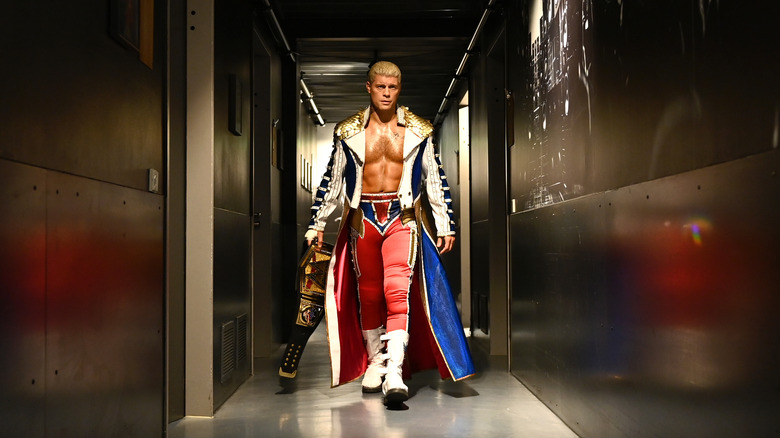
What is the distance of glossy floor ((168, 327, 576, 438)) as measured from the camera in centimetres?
335

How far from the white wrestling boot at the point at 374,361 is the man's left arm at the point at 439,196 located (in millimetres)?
698

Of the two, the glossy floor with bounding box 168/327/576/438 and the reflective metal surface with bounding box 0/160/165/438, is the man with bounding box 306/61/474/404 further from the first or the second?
the reflective metal surface with bounding box 0/160/165/438

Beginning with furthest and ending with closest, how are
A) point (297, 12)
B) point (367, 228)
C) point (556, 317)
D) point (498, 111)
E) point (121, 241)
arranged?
point (297, 12) → point (498, 111) → point (367, 228) → point (556, 317) → point (121, 241)

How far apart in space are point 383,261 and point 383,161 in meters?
0.63

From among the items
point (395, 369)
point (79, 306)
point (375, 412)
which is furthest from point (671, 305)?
point (395, 369)

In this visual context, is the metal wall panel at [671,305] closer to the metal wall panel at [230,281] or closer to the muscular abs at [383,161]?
the muscular abs at [383,161]

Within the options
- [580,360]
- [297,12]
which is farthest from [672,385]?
[297,12]

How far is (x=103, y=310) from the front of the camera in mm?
2342

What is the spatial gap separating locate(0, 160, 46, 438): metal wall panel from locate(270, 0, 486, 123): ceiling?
4.05 meters

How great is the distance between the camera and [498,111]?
5.84m

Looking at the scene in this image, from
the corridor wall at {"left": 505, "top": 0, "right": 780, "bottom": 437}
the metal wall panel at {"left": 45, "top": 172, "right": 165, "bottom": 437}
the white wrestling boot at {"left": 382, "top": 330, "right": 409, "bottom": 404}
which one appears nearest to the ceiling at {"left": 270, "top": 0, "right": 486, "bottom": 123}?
the corridor wall at {"left": 505, "top": 0, "right": 780, "bottom": 437}

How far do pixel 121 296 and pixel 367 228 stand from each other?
220 centimetres

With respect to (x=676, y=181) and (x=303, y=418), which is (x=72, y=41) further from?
(x=303, y=418)

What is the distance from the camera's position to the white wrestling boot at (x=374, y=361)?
4496 mm
